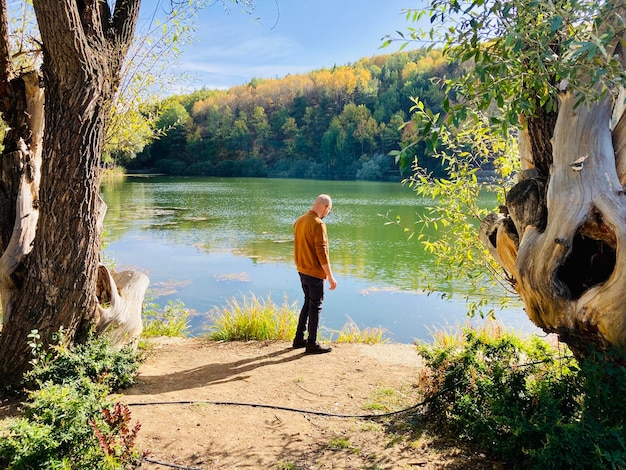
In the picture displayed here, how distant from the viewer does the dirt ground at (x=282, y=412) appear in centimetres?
277

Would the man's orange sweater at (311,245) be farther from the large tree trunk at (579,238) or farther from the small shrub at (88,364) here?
the large tree trunk at (579,238)

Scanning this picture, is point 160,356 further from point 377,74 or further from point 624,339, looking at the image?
point 377,74

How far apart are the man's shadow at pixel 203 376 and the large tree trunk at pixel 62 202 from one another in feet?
2.28

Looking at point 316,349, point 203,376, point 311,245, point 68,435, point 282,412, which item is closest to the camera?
point 68,435

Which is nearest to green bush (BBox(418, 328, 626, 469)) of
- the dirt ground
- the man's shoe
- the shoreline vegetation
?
the shoreline vegetation

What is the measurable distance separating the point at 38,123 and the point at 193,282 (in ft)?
25.9

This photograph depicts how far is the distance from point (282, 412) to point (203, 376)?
3.71 feet

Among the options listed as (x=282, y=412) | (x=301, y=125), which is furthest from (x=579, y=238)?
(x=301, y=125)

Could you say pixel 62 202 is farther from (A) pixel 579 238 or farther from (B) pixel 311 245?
(A) pixel 579 238

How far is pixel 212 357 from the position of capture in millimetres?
4992

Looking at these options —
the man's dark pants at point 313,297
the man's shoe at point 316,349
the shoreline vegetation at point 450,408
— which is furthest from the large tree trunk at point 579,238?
the man's shoe at point 316,349

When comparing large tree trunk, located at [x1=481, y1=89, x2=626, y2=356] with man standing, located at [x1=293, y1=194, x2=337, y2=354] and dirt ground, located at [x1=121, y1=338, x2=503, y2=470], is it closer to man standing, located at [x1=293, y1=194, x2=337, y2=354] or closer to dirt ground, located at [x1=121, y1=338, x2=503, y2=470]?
dirt ground, located at [x1=121, y1=338, x2=503, y2=470]

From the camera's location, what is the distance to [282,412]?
347 cm

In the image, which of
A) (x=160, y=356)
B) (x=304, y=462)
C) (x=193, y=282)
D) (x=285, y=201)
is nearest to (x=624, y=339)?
(x=304, y=462)
